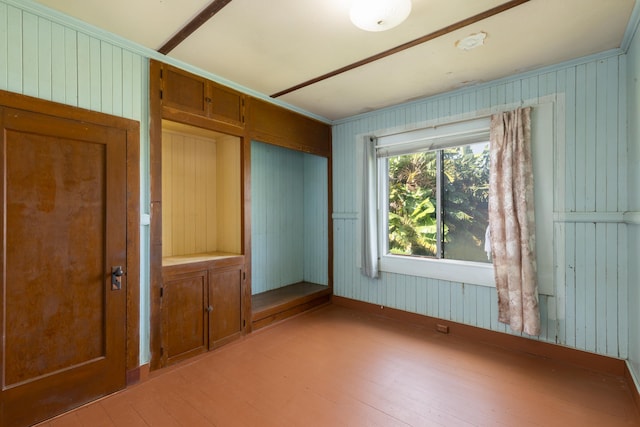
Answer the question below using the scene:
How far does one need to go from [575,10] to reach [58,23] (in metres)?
3.47

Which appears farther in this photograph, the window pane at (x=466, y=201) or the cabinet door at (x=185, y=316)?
the window pane at (x=466, y=201)

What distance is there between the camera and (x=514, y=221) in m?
2.79

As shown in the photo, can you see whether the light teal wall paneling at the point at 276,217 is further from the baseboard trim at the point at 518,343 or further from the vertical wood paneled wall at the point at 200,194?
the baseboard trim at the point at 518,343

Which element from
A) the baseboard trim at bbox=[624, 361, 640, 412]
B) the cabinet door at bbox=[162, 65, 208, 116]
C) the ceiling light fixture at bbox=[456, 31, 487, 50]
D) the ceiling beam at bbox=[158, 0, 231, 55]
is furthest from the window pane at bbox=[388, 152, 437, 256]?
the ceiling beam at bbox=[158, 0, 231, 55]

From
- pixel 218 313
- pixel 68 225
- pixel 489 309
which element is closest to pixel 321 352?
pixel 218 313

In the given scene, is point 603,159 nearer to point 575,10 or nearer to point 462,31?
point 575,10

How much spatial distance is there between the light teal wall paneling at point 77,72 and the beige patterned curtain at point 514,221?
3.22 meters

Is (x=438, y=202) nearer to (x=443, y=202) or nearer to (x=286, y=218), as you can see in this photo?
(x=443, y=202)

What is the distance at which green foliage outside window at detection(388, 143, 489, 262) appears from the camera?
3.25 m

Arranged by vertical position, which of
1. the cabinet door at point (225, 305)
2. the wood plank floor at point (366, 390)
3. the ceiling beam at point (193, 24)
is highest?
the ceiling beam at point (193, 24)

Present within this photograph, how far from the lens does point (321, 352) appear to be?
288 cm

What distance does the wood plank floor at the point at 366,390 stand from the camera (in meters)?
1.93

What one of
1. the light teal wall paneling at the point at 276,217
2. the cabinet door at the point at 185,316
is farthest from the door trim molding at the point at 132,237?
the light teal wall paneling at the point at 276,217

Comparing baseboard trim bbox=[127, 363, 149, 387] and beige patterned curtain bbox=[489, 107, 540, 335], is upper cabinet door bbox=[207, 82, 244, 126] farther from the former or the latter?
beige patterned curtain bbox=[489, 107, 540, 335]
